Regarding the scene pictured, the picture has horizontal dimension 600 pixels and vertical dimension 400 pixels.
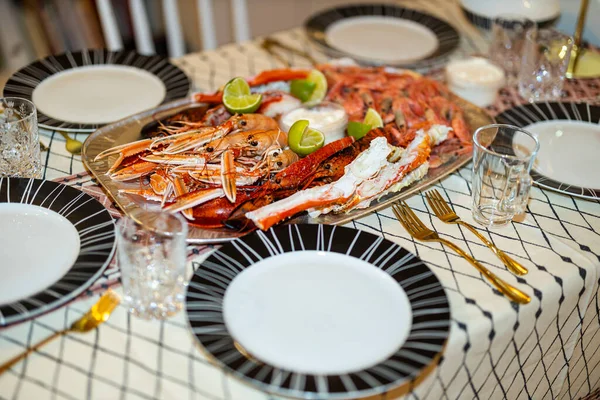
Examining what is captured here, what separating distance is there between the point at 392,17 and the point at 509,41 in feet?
1.86

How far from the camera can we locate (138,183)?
1642mm

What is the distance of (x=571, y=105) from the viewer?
82.1 inches

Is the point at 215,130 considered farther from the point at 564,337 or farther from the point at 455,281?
the point at 564,337

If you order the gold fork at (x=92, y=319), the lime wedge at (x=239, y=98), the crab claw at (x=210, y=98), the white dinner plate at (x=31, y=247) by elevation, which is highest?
the lime wedge at (x=239, y=98)

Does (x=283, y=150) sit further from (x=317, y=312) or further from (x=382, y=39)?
(x=382, y=39)

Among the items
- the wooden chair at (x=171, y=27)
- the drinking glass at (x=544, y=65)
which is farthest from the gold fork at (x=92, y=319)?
the wooden chair at (x=171, y=27)

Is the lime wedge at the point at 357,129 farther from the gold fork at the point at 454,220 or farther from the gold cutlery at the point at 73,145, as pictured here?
the gold cutlery at the point at 73,145

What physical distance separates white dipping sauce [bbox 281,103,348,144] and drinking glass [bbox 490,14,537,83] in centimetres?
78

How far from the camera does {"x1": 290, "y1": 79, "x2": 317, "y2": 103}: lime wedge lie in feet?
6.59

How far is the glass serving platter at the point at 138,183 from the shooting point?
1.50 m

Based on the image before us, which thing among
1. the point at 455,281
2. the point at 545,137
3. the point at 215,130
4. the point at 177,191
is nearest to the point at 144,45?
the point at 215,130

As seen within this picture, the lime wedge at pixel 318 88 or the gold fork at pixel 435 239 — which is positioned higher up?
the lime wedge at pixel 318 88

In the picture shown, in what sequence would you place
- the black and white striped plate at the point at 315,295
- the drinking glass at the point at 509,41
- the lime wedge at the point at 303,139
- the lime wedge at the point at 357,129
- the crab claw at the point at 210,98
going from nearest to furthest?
the black and white striped plate at the point at 315,295, the lime wedge at the point at 303,139, the lime wedge at the point at 357,129, the crab claw at the point at 210,98, the drinking glass at the point at 509,41

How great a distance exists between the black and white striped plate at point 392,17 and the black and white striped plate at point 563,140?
0.46 metres
